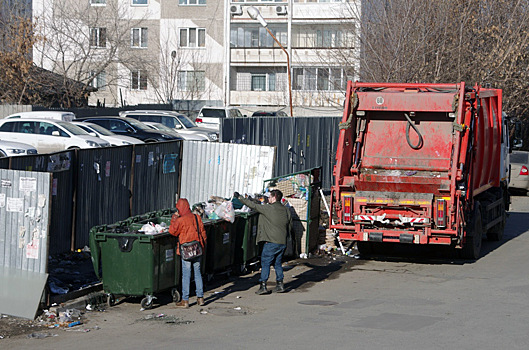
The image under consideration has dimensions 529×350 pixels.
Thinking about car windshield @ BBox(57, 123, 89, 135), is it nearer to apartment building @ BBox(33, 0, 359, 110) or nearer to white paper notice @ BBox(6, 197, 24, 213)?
white paper notice @ BBox(6, 197, 24, 213)

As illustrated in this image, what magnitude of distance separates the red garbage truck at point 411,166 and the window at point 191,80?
42.1m

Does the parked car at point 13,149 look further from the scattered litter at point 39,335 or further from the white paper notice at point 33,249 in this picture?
the scattered litter at point 39,335

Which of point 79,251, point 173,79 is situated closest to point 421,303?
point 79,251

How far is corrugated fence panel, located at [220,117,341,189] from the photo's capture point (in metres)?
20.6

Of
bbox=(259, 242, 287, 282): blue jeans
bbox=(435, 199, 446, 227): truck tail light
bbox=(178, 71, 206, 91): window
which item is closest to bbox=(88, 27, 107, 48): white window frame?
bbox=(178, 71, 206, 91): window

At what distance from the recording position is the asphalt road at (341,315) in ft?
29.2

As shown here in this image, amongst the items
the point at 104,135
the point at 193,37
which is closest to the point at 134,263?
the point at 104,135

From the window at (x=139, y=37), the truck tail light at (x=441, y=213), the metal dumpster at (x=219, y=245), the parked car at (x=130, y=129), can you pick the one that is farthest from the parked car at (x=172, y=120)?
the window at (x=139, y=37)

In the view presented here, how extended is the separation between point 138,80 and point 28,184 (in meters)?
46.6

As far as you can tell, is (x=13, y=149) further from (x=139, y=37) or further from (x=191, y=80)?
(x=139, y=37)

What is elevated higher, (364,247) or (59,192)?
(59,192)

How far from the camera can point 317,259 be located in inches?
596

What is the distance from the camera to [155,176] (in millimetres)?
17156

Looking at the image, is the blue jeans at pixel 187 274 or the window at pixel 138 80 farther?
the window at pixel 138 80
